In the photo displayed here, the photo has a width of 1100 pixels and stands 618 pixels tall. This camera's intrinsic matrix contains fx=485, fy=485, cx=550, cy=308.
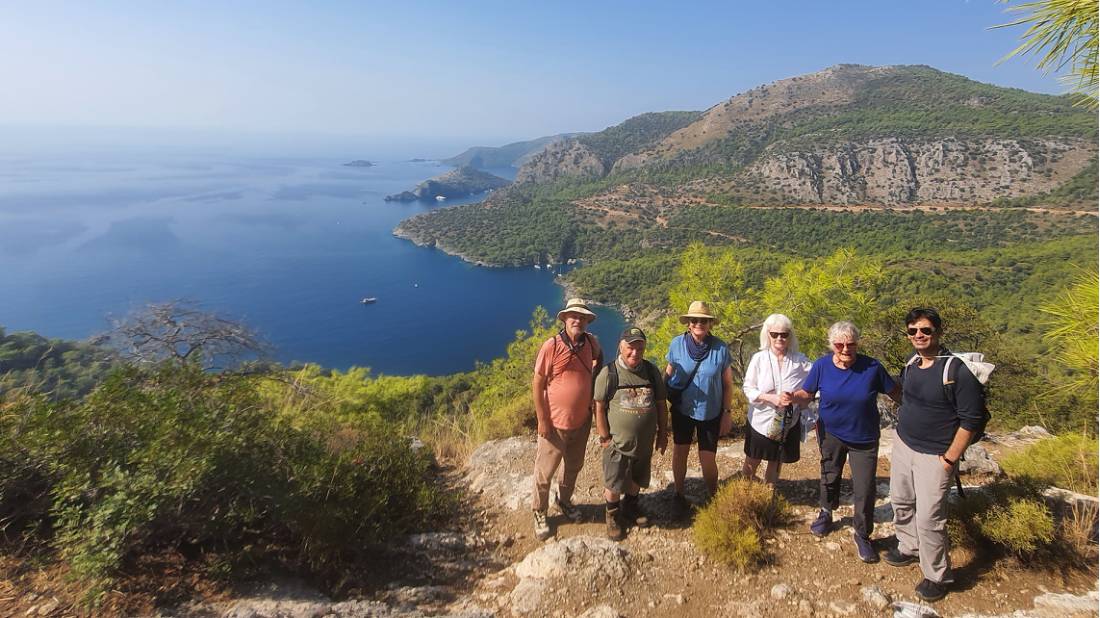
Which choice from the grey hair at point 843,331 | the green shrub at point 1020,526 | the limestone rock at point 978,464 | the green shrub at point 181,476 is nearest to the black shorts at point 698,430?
the grey hair at point 843,331

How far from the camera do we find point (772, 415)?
11.1 ft

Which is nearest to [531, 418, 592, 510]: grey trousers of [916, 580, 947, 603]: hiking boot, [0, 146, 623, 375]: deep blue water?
[916, 580, 947, 603]: hiking boot

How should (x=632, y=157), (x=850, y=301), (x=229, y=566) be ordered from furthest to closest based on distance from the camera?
(x=632, y=157), (x=850, y=301), (x=229, y=566)

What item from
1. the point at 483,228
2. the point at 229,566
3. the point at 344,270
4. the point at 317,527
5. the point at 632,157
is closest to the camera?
the point at 229,566

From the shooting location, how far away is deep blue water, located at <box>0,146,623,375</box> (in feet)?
196

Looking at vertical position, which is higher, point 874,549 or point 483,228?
point 874,549

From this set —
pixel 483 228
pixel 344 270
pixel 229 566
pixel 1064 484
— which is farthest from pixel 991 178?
pixel 344 270

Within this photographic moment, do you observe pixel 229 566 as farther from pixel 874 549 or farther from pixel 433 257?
pixel 433 257

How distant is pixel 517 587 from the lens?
3023mm

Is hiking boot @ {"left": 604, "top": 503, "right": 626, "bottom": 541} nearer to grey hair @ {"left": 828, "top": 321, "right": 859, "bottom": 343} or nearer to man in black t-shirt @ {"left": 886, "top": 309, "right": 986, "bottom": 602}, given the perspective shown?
man in black t-shirt @ {"left": 886, "top": 309, "right": 986, "bottom": 602}

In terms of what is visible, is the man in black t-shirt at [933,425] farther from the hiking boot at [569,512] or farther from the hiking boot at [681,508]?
the hiking boot at [569,512]

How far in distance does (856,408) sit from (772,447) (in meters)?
0.67

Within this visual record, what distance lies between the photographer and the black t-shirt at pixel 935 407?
98.6 inches

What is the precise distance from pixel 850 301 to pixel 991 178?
89177 mm
